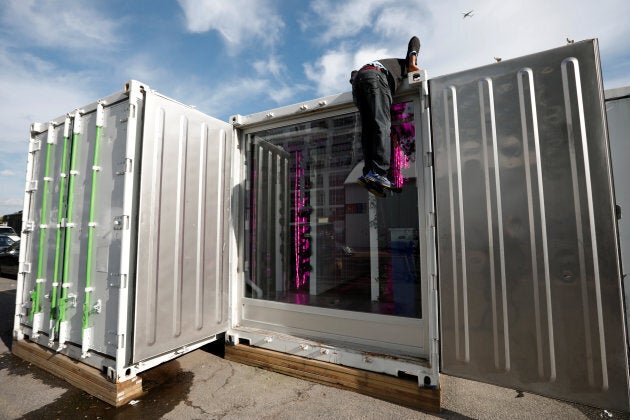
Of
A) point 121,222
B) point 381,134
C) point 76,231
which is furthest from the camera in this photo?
point 76,231

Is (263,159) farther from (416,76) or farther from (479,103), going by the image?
(479,103)

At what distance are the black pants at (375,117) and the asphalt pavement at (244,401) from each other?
1.78 metres

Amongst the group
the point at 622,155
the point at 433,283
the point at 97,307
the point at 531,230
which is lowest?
the point at 97,307

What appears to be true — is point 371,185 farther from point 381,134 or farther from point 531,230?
point 531,230

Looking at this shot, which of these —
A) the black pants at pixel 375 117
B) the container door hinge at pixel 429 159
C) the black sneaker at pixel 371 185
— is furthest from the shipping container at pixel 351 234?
the black sneaker at pixel 371 185

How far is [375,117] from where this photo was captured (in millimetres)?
2262

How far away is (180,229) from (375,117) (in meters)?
1.91

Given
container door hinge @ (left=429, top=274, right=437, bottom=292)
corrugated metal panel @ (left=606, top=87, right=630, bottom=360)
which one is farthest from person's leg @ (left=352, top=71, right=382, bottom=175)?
corrugated metal panel @ (left=606, top=87, right=630, bottom=360)

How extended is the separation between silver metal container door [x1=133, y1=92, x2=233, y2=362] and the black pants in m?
1.56

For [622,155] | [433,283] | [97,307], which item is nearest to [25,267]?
[97,307]

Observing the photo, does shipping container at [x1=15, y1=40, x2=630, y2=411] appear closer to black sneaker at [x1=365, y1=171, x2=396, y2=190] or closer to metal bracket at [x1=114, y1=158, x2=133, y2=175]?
metal bracket at [x1=114, y1=158, x2=133, y2=175]

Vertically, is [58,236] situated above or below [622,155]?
below

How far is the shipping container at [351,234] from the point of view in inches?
70.5

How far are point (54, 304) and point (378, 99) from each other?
3.41 m
